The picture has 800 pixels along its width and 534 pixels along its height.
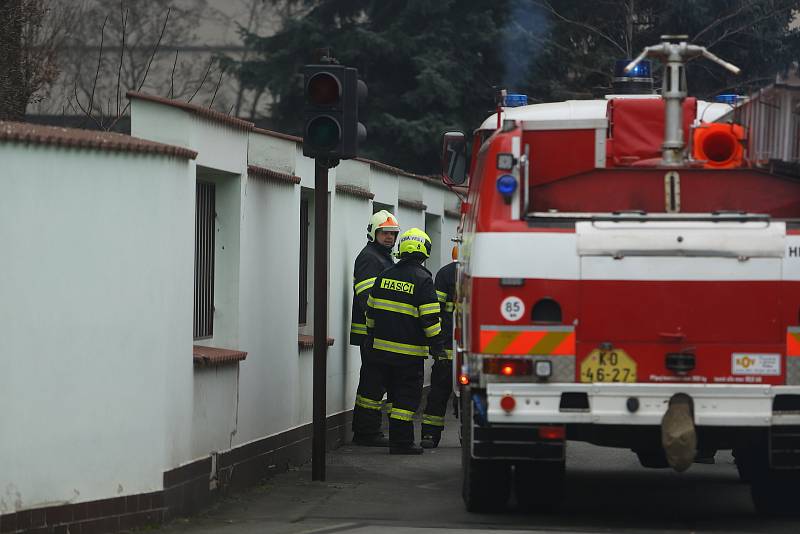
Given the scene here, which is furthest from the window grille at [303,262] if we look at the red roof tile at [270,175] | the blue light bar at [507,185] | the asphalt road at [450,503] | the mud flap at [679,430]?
the mud flap at [679,430]

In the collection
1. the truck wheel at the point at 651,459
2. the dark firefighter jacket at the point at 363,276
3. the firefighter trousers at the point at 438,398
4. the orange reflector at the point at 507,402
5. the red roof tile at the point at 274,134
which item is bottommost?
the truck wheel at the point at 651,459

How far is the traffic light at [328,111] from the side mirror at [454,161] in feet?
3.30

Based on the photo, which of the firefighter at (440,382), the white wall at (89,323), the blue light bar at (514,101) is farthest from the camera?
the firefighter at (440,382)

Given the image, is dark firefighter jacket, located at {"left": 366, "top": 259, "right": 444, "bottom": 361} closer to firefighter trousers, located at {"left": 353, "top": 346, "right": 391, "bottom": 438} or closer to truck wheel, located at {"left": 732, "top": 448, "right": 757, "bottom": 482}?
firefighter trousers, located at {"left": 353, "top": 346, "right": 391, "bottom": 438}

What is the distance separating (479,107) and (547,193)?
26.9 meters

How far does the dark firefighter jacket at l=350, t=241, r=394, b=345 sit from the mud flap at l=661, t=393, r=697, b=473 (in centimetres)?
569

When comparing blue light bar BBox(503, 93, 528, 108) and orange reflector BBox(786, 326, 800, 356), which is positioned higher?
blue light bar BBox(503, 93, 528, 108)

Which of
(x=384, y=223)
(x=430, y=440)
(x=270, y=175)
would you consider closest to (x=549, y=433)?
(x=270, y=175)

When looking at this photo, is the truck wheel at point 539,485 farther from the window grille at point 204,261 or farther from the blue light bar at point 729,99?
the blue light bar at point 729,99

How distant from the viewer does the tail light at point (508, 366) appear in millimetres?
9133

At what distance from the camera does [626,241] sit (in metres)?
9.07

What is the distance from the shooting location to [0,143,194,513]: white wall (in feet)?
27.7

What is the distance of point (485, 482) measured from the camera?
10070mm

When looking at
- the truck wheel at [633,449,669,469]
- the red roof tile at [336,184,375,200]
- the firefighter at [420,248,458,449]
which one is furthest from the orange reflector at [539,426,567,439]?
the red roof tile at [336,184,375,200]
